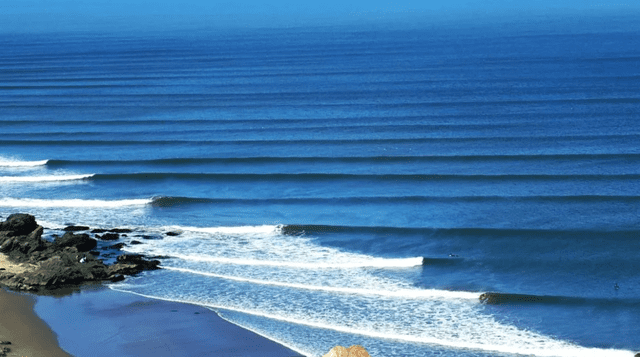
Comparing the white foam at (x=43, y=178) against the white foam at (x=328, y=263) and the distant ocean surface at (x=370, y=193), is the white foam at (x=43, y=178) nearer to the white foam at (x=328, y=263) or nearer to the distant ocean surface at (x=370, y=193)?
the distant ocean surface at (x=370, y=193)

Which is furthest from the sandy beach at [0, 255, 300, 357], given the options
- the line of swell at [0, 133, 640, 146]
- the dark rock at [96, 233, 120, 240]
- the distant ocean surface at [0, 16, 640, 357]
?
the line of swell at [0, 133, 640, 146]

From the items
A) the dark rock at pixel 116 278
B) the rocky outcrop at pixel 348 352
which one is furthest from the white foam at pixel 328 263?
the rocky outcrop at pixel 348 352

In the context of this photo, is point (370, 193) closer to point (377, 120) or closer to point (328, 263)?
point (328, 263)

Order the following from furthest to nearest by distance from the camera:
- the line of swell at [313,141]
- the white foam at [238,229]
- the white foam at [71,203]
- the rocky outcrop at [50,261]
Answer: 1. the line of swell at [313,141]
2. the white foam at [71,203]
3. the white foam at [238,229]
4. the rocky outcrop at [50,261]

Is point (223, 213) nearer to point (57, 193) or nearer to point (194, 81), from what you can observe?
point (57, 193)

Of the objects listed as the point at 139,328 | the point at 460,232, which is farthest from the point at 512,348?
the point at 460,232

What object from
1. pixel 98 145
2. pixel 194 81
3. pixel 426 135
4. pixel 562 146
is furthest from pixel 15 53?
pixel 562 146
